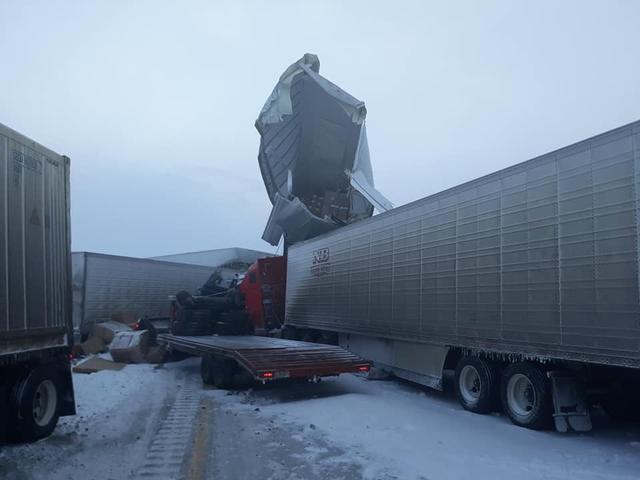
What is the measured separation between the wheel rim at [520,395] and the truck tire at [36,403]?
6.33m

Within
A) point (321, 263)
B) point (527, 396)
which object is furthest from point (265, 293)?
point (527, 396)

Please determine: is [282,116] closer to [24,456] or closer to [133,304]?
[133,304]

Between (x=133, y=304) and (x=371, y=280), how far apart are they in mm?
12230

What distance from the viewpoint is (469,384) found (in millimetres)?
9633

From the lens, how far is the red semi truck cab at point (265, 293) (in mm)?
18078

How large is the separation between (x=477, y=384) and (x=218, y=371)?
5.21 meters

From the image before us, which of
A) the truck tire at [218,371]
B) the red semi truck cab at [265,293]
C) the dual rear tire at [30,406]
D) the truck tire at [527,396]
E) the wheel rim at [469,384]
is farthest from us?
the red semi truck cab at [265,293]

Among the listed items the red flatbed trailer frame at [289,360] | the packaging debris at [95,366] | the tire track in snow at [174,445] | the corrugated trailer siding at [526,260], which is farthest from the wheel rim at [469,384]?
the packaging debris at [95,366]

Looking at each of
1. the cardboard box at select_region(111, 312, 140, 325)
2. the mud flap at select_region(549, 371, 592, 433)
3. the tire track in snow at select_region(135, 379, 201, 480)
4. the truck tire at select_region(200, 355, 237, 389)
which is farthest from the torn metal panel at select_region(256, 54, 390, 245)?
the mud flap at select_region(549, 371, 592, 433)

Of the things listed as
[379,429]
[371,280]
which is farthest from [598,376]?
[371,280]

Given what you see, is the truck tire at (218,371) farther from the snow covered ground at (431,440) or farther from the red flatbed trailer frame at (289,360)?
the snow covered ground at (431,440)

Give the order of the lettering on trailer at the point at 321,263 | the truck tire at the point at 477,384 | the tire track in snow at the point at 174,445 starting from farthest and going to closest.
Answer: the lettering on trailer at the point at 321,263 < the truck tire at the point at 477,384 < the tire track in snow at the point at 174,445

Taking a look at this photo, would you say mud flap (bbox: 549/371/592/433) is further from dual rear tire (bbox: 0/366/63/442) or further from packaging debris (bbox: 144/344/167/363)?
packaging debris (bbox: 144/344/167/363)

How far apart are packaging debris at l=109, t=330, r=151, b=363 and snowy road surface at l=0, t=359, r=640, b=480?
4.82 m
